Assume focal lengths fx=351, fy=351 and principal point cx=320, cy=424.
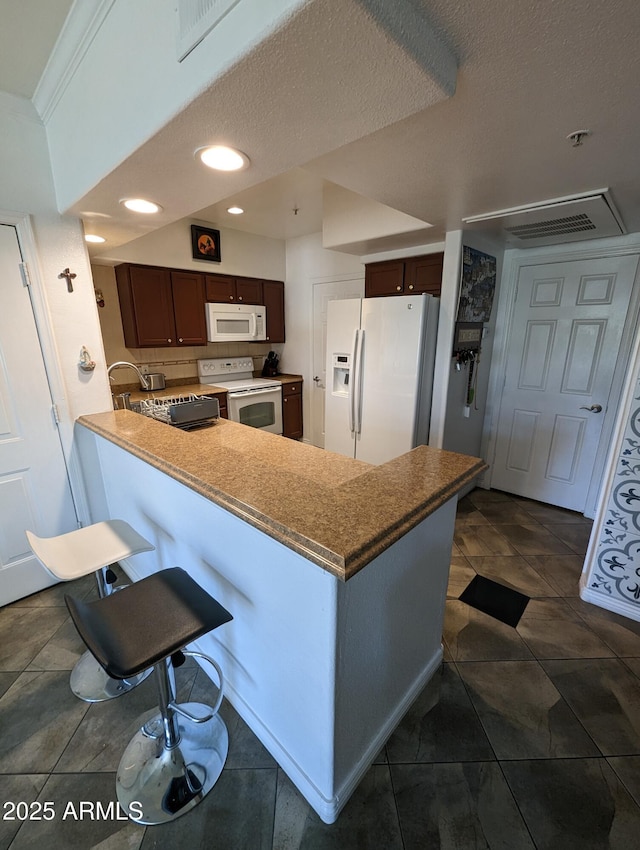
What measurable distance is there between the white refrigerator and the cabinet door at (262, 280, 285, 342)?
1.50 meters

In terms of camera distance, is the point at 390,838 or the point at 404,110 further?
the point at 390,838

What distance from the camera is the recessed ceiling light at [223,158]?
3.86ft

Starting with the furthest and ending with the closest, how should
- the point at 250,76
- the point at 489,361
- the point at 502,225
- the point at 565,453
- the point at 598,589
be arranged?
the point at 489,361, the point at 565,453, the point at 502,225, the point at 598,589, the point at 250,76

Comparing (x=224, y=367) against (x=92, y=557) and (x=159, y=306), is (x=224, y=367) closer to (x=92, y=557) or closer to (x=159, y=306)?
(x=159, y=306)

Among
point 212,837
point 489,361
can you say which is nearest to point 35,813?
point 212,837

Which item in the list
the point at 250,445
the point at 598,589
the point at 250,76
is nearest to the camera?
the point at 250,76

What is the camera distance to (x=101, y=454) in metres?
2.18

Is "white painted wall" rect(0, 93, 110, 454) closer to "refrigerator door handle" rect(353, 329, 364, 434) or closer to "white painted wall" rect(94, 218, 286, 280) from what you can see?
"white painted wall" rect(94, 218, 286, 280)

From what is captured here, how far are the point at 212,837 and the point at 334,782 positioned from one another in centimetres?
42

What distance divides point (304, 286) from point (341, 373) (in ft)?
5.57

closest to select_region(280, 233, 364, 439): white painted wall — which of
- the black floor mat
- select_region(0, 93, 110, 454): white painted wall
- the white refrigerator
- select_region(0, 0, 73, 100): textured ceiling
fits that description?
the white refrigerator

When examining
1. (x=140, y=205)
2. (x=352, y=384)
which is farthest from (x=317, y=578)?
(x=352, y=384)

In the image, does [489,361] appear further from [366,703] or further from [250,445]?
[366,703]

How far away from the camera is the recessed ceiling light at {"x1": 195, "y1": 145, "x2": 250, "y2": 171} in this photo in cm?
118
